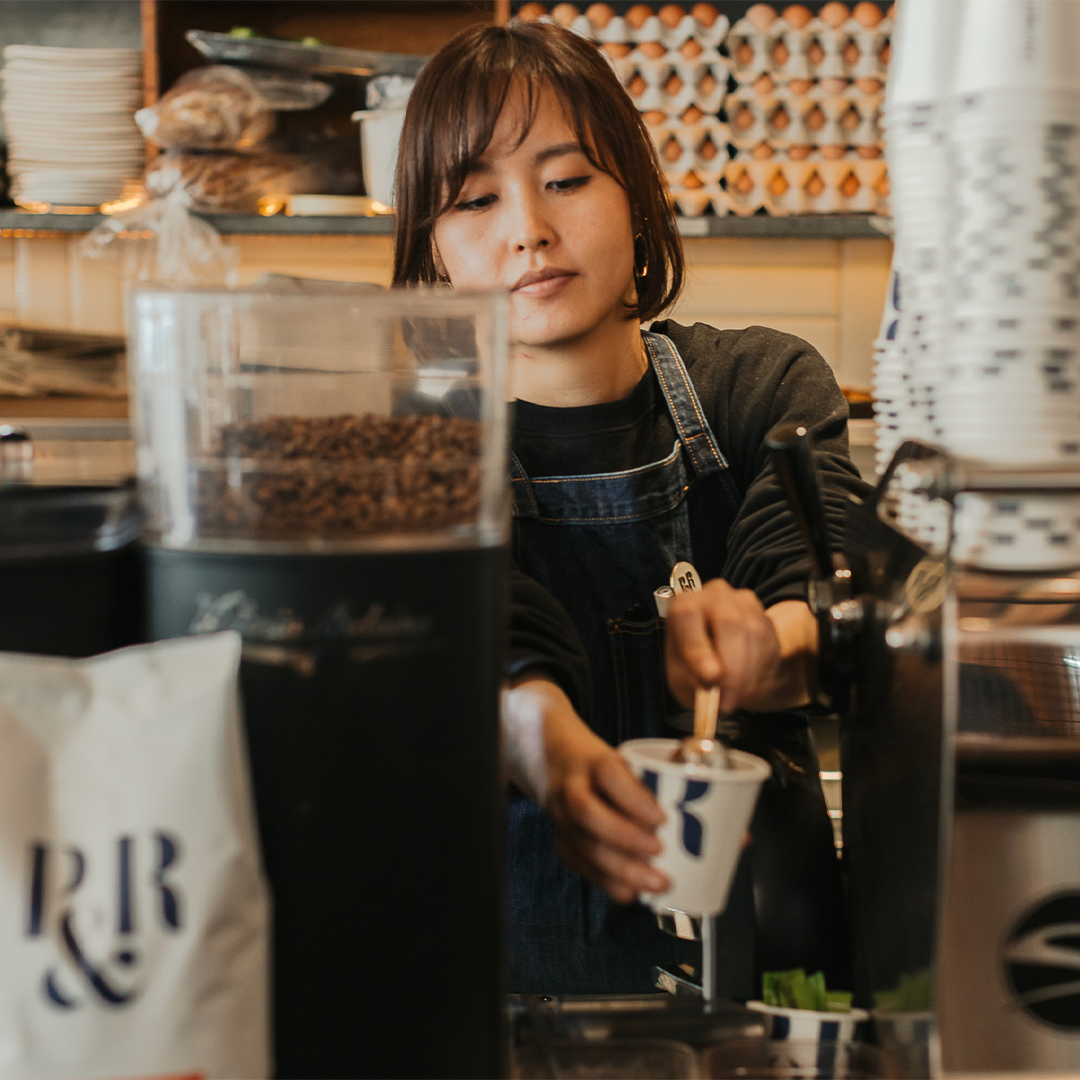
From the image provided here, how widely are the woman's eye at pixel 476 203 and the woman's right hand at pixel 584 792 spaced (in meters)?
0.64

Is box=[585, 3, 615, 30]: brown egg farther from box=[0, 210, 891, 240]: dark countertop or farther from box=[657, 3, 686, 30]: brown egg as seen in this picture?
box=[0, 210, 891, 240]: dark countertop

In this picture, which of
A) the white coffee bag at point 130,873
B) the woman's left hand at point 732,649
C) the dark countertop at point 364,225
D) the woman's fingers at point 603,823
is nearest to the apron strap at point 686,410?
the woman's left hand at point 732,649

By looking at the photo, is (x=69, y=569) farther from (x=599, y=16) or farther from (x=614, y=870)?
(x=599, y=16)

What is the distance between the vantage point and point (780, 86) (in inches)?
89.7

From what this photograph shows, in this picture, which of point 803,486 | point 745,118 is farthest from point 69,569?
point 745,118

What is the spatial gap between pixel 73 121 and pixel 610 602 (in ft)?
5.65

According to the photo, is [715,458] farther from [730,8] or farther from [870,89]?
[730,8]

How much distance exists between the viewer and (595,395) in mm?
1234

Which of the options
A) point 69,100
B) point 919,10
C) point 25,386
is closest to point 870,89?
point 69,100

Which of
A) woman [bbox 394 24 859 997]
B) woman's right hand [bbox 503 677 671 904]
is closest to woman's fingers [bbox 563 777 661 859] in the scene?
woman's right hand [bbox 503 677 671 904]

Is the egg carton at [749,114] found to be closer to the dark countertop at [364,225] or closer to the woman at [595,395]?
the dark countertop at [364,225]

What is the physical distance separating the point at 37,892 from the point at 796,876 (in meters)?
0.42

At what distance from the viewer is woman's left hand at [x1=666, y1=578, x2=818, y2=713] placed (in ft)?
1.99

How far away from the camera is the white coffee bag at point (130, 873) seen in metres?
0.38
